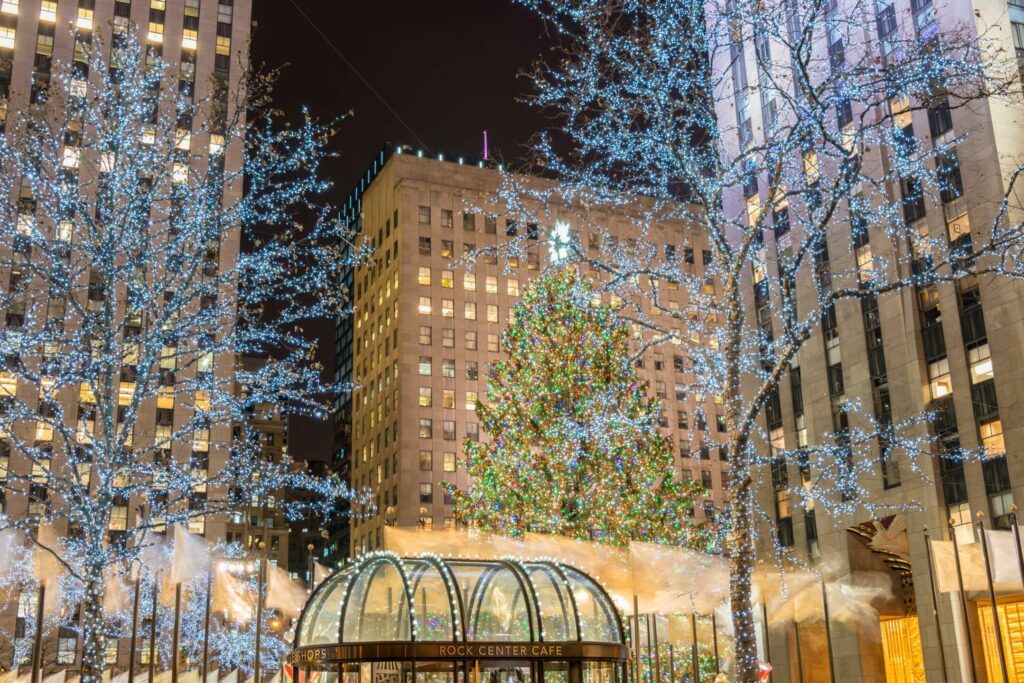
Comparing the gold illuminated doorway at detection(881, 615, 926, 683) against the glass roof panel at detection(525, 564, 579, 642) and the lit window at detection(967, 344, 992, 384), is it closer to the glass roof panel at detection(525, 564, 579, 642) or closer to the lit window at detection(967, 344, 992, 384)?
the lit window at detection(967, 344, 992, 384)

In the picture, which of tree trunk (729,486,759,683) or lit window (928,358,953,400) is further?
lit window (928,358,953,400)

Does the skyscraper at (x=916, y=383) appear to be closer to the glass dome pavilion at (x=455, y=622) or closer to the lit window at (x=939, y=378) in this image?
the lit window at (x=939, y=378)

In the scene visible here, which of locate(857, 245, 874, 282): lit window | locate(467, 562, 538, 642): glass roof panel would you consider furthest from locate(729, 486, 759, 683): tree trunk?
locate(857, 245, 874, 282): lit window

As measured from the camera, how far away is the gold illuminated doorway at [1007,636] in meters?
34.6

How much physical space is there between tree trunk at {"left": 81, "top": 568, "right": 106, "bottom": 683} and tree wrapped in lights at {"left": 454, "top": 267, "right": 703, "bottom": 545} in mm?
18362

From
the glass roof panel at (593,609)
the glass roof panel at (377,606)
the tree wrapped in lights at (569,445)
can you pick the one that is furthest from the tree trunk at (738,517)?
the tree wrapped in lights at (569,445)

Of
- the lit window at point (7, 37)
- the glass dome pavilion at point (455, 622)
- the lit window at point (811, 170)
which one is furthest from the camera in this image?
the lit window at point (7, 37)

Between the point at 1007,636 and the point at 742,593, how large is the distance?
19640 millimetres

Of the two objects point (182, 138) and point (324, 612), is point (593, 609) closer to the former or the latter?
point (324, 612)

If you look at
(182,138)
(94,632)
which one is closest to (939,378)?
(182,138)

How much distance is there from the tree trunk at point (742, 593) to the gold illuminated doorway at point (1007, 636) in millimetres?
18400

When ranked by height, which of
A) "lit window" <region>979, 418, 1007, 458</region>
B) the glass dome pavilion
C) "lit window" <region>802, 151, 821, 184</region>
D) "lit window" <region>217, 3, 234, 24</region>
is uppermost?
"lit window" <region>217, 3, 234, 24</region>

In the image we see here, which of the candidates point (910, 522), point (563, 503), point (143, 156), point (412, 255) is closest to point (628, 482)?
point (563, 503)

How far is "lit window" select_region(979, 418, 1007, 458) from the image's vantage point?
35.6 m
